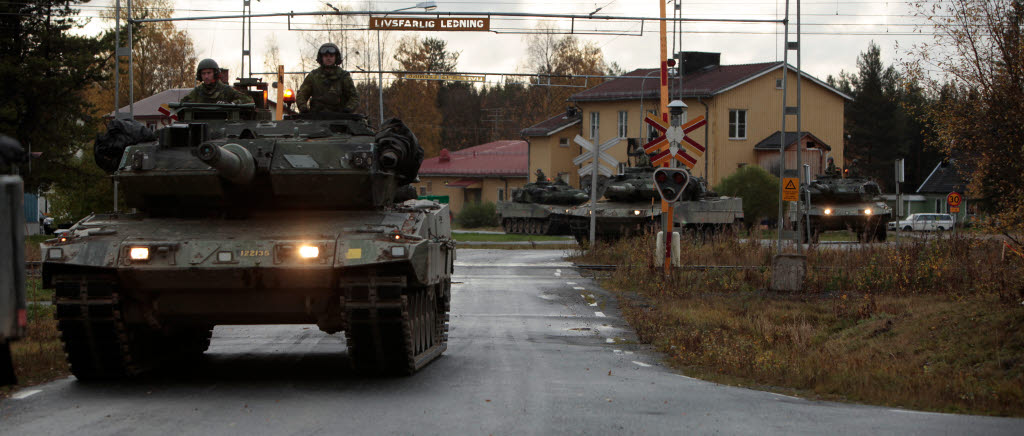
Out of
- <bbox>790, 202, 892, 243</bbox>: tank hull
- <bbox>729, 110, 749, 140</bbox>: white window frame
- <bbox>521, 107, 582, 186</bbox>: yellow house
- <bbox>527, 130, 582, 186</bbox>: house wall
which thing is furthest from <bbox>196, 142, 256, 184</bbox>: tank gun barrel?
<bbox>527, 130, 582, 186</bbox>: house wall

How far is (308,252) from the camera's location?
923 cm

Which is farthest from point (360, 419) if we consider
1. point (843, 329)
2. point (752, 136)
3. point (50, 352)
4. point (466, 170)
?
point (466, 170)

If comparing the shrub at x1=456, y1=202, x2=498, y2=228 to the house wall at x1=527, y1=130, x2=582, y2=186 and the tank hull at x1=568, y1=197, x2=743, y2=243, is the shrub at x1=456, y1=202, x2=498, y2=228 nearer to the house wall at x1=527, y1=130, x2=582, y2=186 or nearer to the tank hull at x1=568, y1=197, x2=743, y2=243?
the house wall at x1=527, y1=130, x2=582, y2=186

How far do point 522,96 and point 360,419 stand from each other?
87.5 metres

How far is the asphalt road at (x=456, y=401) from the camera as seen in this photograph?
7.50 meters

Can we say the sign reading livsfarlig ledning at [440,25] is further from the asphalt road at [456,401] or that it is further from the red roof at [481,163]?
the red roof at [481,163]

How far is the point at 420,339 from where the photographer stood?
35.8 ft

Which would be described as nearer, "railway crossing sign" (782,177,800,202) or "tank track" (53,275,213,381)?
"tank track" (53,275,213,381)

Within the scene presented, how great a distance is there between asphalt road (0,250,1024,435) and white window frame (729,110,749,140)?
41.9 meters

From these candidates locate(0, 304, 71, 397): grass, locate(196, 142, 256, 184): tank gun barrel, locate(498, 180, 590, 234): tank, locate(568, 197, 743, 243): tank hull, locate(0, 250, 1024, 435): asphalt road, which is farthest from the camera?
locate(498, 180, 590, 234): tank

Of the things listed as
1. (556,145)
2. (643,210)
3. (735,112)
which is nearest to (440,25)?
(643,210)

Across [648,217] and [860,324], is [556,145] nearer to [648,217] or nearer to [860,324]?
[648,217]

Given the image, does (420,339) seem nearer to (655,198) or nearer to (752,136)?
(655,198)

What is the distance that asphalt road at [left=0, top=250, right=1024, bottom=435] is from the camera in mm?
7496
